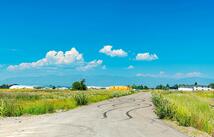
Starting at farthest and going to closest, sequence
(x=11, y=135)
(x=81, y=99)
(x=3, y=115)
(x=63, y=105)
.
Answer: (x=81, y=99)
(x=63, y=105)
(x=3, y=115)
(x=11, y=135)

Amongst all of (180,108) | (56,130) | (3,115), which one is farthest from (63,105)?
(56,130)

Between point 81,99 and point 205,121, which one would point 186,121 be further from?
point 81,99

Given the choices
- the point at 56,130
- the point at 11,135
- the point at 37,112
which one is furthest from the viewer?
the point at 37,112

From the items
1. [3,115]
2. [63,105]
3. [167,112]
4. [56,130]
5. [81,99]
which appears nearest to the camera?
[56,130]

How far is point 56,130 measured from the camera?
812 inches

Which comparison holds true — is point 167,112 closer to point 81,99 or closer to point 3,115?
point 3,115

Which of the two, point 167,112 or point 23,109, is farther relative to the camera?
point 23,109

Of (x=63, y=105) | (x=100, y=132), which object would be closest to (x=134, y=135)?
(x=100, y=132)

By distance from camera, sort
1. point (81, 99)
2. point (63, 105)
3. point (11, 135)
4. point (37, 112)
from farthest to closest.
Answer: point (81, 99), point (63, 105), point (37, 112), point (11, 135)

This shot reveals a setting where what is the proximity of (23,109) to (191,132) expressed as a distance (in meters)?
18.3

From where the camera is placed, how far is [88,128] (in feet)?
71.5

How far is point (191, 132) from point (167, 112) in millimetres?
9094

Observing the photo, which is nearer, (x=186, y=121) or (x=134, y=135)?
(x=134, y=135)

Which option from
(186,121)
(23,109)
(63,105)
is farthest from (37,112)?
(186,121)
